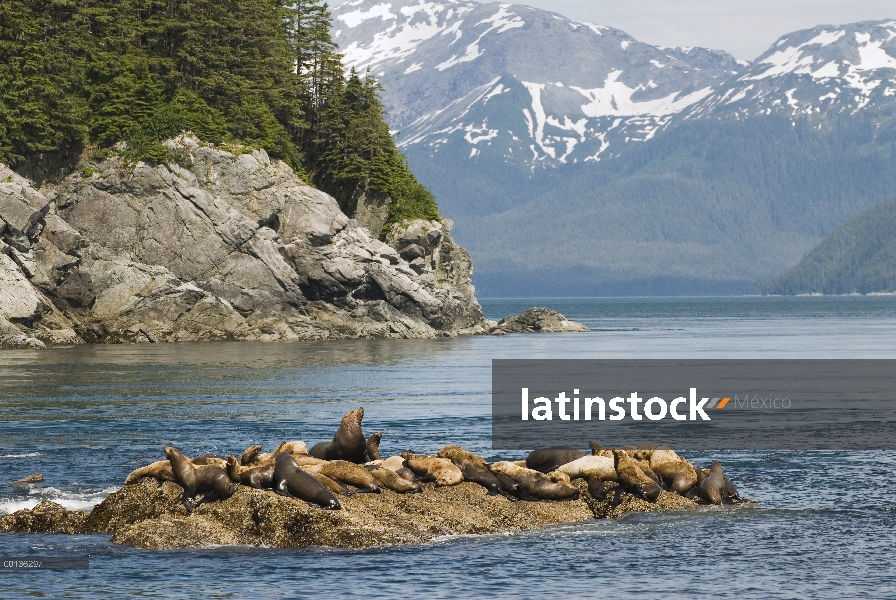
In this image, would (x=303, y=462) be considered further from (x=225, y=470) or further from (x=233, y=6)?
(x=233, y=6)

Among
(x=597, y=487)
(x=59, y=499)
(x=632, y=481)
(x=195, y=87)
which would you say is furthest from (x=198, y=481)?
(x=195, y=87)

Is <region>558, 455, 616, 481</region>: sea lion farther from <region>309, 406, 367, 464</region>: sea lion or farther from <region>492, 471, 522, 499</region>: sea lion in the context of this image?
<region>309, 406, 367, 464</region>: sea lion

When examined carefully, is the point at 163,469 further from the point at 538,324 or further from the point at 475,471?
the point at 538,324

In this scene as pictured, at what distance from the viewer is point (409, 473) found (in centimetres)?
3022

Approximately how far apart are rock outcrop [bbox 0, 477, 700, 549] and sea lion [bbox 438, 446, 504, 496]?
0.20m

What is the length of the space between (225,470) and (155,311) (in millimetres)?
78856

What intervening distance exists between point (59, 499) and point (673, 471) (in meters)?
16.3

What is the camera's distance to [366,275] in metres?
117

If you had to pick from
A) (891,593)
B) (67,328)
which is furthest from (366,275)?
(891,593)

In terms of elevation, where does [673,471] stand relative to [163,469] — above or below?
below

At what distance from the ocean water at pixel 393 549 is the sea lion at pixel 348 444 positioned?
5.41 meters

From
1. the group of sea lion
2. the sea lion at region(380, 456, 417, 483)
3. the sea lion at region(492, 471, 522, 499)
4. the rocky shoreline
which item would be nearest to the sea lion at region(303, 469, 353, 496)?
the group of sea lion

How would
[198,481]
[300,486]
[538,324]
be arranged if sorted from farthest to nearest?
1. [538,324]
2. [198,481]
3. [300,486]

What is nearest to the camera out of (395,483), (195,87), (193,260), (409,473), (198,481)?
(198,481)
